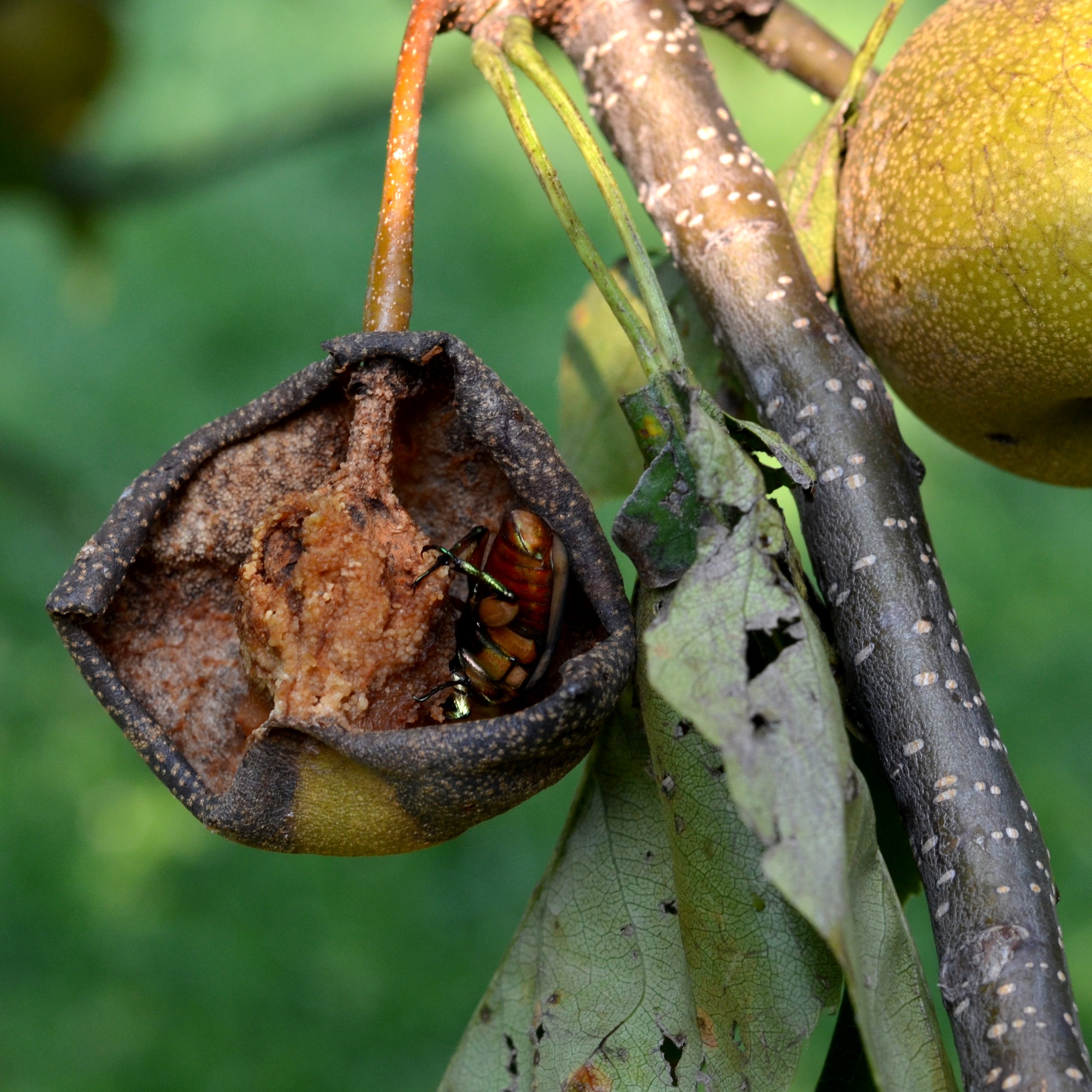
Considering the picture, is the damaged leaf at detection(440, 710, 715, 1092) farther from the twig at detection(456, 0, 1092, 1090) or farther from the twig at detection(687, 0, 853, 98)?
the twig at detection(687, 0, 853, 98)

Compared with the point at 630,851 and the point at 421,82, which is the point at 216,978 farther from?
the point at 421,82

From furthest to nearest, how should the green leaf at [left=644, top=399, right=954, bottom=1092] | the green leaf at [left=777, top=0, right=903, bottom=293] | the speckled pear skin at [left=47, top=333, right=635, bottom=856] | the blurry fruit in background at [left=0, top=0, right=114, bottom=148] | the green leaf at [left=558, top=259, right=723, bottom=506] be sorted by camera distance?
the blurry fruit in background at [left=0, top=0, right=114, bottom=148], the green leaf at [left=558, top=259, right=723, bottom=506], the green leaf at [left=777, top=0, right=903, bottom=293], the speckled pear skin at [left=47, top=333, right=635, bottom=856], the green leaf at [left=644, top=399, right=954, bottom=1092]

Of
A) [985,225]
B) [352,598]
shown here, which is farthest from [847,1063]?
[985,225]

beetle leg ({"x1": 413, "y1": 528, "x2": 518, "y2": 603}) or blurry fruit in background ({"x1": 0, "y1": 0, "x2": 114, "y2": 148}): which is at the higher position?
blurry fruit in background ({"x1": 0, "y1": 0, "x2": 114, "y2": 148})

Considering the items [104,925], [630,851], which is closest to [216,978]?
[104,925]

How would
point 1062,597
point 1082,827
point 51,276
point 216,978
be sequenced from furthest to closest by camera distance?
point 51,276 < point 1062,597 < point 1082,827 < point 216,978

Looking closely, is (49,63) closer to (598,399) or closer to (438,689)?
(598,399)

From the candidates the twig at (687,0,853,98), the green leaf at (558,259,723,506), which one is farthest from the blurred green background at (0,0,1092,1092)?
the green leaf at (558,259,723,506)
